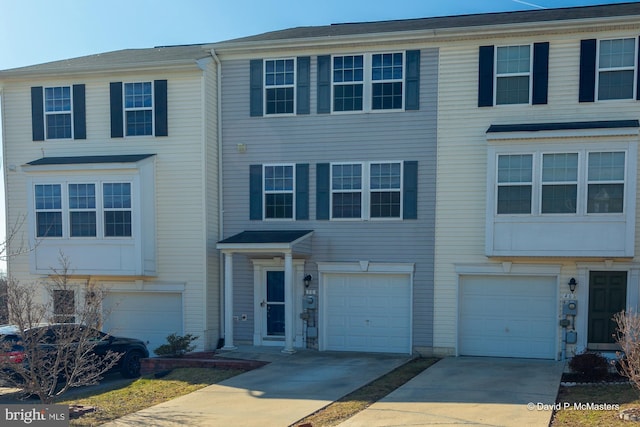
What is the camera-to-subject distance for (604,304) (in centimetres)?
1265

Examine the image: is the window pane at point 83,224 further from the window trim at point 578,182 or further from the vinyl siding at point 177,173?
the window trim at point 578,182

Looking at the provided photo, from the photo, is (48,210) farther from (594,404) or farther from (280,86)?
(594,404)

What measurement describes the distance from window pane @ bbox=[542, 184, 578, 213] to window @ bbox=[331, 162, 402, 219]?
11.2 ft

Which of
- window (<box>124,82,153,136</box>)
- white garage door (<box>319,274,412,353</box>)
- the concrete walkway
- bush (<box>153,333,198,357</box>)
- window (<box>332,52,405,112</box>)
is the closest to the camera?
the concrete walkway

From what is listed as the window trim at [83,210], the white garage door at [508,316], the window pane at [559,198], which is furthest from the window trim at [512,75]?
the window trim at [83,210]

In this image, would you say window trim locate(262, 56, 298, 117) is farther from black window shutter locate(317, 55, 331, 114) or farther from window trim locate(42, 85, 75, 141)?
window trim locate(42, 85, 75, 141)

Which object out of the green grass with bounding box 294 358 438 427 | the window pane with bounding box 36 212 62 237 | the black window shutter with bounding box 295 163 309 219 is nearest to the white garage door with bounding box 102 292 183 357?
the window pane with bounding box 36 212 62 237

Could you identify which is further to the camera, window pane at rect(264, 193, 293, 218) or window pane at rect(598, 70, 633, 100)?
window pane at rect(264, 193, 293, 218)

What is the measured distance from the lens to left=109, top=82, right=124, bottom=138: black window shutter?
1459 cm

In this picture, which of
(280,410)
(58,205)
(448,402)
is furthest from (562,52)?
(58,205)

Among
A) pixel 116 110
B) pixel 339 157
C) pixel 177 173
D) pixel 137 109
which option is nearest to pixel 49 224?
pixel 116 110

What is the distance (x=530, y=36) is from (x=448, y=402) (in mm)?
8732

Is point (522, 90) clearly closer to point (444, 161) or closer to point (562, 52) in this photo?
point (562, 52)

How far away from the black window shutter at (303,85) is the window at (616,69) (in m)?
6.94
